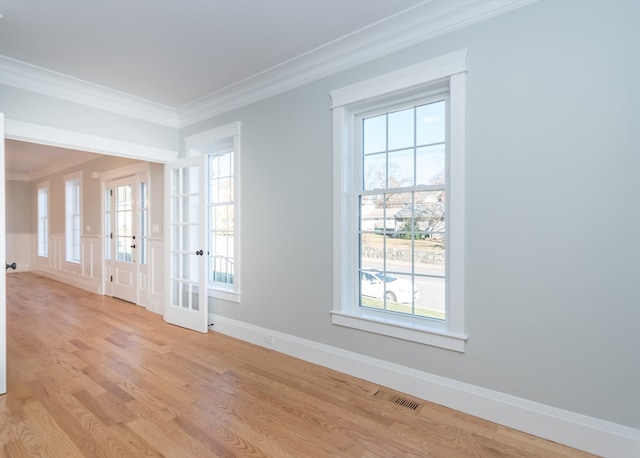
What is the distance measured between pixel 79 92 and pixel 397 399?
171 inches

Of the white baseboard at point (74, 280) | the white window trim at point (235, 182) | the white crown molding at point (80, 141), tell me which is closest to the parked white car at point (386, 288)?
the white window trim at point (235, 182)

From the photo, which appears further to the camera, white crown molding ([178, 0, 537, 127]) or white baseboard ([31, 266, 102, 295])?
white baseboard ([31, 266, 102, 295])

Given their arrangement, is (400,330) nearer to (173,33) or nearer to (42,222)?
(173,33)

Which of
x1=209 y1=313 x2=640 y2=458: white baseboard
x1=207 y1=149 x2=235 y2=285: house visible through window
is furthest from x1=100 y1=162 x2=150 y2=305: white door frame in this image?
x1=209 y1=313 x2=640 y2=458: white baseboard

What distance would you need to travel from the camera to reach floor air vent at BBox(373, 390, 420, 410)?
226 centimetres

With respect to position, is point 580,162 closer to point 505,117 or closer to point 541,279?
point 505,117

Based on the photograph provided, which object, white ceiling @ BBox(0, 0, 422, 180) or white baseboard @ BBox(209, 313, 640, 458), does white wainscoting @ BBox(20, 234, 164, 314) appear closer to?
white ceiling @ BBox(0, 0, 422, 180)

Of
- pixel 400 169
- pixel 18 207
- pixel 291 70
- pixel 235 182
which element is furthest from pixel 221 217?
pixel 18 207

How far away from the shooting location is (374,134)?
2.76 metres

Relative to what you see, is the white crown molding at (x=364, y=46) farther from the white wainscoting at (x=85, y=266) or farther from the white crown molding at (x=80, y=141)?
the white wainscoting at (x=85, y=266)

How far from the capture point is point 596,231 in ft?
5.85

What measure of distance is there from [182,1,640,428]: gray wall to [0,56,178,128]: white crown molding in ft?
10.0

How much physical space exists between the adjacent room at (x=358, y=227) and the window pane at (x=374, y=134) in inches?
0.6

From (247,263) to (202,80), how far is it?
203 cm
